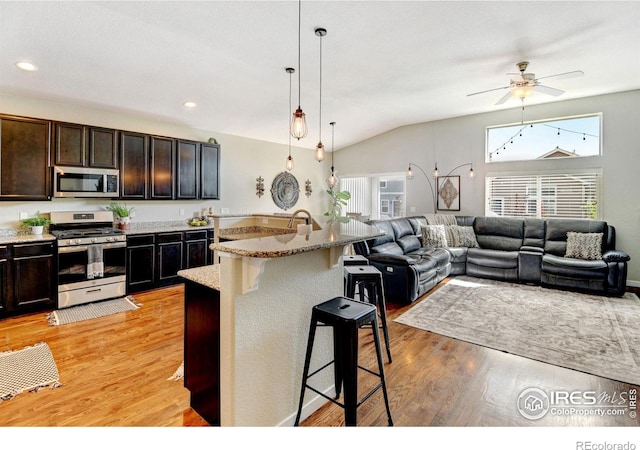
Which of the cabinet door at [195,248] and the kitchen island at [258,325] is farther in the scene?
the cabinet door at [195,248]

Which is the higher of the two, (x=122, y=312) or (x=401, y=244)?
(x=401, y=244)

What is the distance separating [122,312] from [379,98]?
4.79 m

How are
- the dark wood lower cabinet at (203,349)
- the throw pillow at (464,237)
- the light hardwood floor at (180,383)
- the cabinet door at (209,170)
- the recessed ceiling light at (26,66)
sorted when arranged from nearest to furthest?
the dark wood lower cabinet at (203,349) → the light hardwood floor at (180,383) → the recessed ceiling light at (26,66) → the cabinet door at (209,170) → the throw pillow at (464,237)

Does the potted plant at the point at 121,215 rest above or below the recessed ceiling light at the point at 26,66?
below

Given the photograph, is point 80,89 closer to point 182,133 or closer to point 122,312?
point 182,133

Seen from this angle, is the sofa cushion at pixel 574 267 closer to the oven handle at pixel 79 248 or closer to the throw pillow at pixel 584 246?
the throw pillow at pixel 584 246

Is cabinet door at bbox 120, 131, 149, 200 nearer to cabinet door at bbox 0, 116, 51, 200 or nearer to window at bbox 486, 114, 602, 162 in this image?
cabinet door at bbox 0, 116, 51, 200

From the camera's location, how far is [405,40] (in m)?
3.32

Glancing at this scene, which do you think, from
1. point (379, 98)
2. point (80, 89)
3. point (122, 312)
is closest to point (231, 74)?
point (80, 89)

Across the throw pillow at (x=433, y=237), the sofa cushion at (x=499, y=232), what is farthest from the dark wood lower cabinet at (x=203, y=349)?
the sofa cushion at (x=499, y=232)

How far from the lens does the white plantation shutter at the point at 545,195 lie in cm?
532

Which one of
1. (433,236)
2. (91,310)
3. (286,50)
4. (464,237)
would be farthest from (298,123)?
(464,237)

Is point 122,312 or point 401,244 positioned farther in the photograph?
point 401,244

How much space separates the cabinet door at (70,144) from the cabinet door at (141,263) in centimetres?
118
